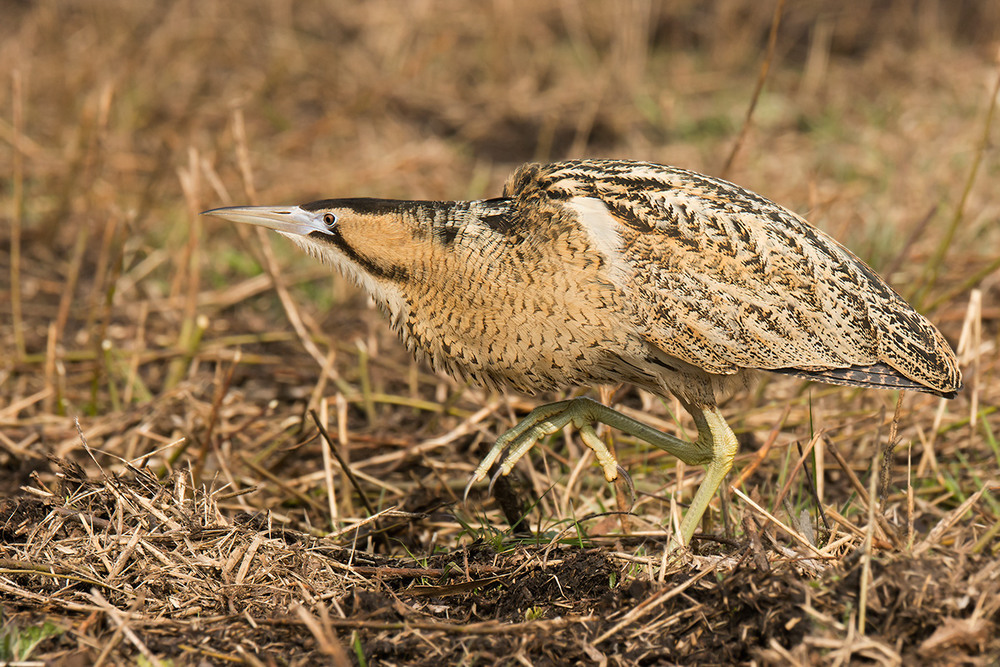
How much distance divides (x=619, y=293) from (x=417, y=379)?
160 centimetres

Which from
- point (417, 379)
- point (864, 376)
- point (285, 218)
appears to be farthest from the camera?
point (417, 379)

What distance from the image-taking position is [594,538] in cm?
295

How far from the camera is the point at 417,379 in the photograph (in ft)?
13.6

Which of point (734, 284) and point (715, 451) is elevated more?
point (734, 284)

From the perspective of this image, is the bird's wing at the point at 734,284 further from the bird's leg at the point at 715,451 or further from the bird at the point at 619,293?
the bird's leg at the point at 715,451

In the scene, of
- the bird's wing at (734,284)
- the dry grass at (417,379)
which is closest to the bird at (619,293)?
the bird's wing at (734,284)

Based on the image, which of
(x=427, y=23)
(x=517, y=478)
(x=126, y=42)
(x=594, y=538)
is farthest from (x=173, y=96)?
(x=594, y=538)

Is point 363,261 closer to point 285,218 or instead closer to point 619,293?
point 285,218

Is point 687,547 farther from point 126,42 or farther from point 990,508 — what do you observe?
point 126,42

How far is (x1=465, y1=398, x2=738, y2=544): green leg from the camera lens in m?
2.83

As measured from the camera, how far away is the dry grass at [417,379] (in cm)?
233

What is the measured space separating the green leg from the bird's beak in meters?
0.80

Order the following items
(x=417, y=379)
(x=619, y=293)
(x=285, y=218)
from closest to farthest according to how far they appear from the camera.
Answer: (x=619, y=293)
(x=285, y=218)
(x=417, y=379)

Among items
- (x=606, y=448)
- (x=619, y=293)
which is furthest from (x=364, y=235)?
(x=606, y=448)
